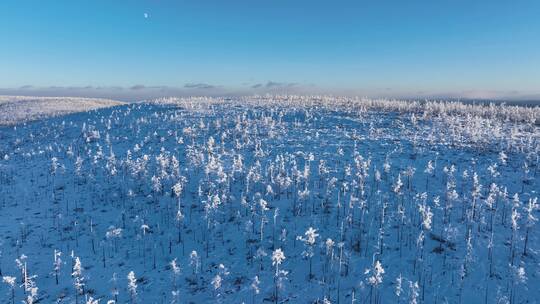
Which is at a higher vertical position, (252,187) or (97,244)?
(252,187)

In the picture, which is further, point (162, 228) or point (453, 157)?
point (453, 157)

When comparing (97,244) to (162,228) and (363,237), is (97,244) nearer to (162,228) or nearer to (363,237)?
(162,228)

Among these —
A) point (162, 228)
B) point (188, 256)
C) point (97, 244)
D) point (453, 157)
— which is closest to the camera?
point (188, 256)

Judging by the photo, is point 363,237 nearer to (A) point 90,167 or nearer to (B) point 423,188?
(B) point 423,188

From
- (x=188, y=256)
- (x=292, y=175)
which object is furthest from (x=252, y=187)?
(x=188, y=256)

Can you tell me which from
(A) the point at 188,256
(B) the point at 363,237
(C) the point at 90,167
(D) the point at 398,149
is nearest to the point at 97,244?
(A) the point at 188,256

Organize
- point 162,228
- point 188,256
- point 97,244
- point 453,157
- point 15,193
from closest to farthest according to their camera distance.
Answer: point 188,256 → point 97,244 → point 162,228 → point 15,193 → point 453,157
